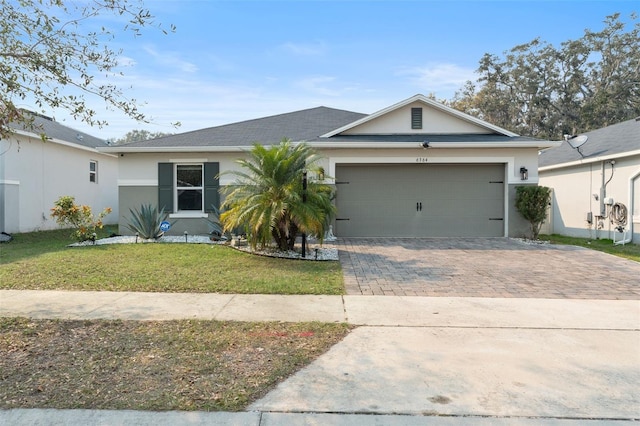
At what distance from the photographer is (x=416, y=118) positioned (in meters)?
13.5

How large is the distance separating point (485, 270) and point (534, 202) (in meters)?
5.20

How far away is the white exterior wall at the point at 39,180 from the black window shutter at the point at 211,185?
569 centimetres

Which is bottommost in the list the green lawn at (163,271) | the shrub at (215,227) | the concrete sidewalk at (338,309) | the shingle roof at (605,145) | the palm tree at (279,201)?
the concrete sidewalk at (338,309)

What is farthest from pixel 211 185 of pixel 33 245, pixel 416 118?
pixel 416 118

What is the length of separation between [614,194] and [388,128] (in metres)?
7.87

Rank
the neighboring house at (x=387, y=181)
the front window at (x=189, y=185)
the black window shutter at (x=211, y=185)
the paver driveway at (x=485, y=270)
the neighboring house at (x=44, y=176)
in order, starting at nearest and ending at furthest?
the paver driveway at (x=485, y=270) → the neighboring house at (x=387, y=181) → the black window shutter at (x=211, y=185) → the front window at (x=189, y=185) → the neighboring house at (x=44, y=176)

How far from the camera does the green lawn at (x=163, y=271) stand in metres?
6.74

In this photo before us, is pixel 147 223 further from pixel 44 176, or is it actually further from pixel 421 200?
pixel 421 200

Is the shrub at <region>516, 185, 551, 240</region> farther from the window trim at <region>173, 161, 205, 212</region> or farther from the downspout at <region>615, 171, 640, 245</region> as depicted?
the window trim at <region>173, 161, 205, 212</region>

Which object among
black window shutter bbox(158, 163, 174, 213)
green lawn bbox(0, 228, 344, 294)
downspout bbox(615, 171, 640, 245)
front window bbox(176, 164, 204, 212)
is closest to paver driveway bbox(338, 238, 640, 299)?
green lawn bbox(0, 228, 344, 294)

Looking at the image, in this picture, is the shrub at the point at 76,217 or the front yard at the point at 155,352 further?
the shrub at the point at 76,217

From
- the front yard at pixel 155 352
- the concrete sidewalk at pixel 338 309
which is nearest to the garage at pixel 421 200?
the front yard at pixel 155 352

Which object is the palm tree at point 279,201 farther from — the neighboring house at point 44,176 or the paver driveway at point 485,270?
the neighboring house at point 44,176

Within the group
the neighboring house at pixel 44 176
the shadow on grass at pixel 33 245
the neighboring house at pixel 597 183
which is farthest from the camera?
the neighboring house at pixel 44 176
